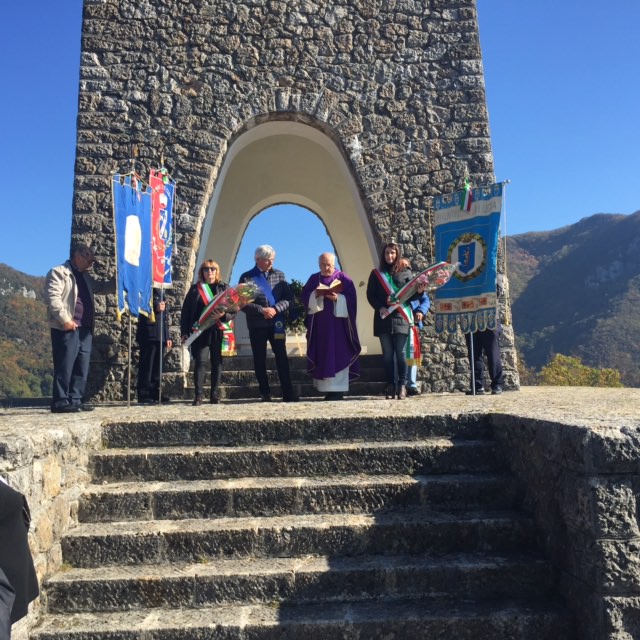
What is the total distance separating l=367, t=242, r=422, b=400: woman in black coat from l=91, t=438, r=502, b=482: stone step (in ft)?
7.02

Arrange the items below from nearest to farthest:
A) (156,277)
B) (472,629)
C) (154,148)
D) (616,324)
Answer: (472,629)
(156,277)
(154,148)
(616,324)

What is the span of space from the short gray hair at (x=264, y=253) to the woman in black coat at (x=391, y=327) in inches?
40.8

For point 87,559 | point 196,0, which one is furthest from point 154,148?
point 87,559

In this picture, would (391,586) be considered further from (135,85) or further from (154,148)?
(135,85)

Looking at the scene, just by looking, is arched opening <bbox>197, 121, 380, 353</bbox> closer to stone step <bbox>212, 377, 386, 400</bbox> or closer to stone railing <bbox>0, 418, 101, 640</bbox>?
stone step <bbox>212, 377, 386, 400</bbox>

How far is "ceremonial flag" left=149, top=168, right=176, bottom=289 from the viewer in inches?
249

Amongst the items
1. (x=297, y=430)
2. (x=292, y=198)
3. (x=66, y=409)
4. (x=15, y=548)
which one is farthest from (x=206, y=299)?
(x=292, y=198)

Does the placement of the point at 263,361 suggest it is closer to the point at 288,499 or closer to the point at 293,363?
the point at 293,363

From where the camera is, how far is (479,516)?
3.21 meters

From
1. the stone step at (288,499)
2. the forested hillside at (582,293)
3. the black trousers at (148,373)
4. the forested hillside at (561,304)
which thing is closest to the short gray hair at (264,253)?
the black trousers at (148,373)

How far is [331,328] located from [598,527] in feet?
11.9

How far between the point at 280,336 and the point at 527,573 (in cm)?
354

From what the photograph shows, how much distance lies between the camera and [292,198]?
470 inches

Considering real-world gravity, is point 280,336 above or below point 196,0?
below
